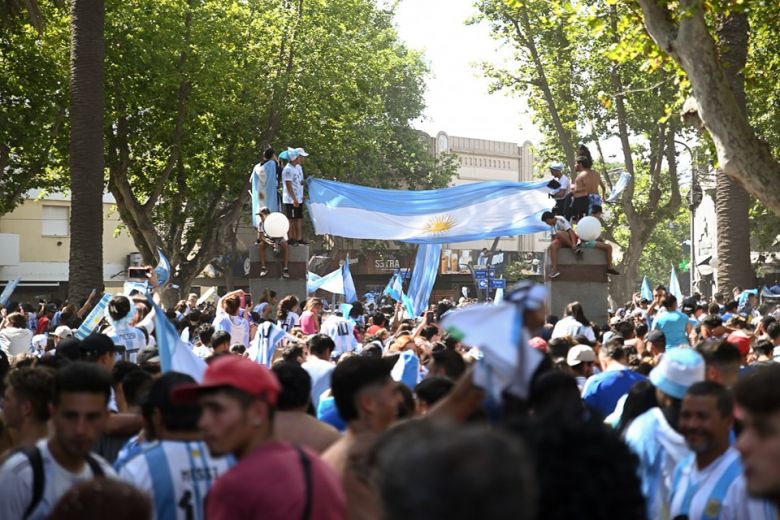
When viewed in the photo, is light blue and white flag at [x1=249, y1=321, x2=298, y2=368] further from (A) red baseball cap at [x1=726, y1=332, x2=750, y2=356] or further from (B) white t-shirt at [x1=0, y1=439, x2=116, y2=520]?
(B) white t-shirt at [x1=0, y1=439, x2=116, y2=520]

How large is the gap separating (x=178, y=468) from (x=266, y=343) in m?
7.16

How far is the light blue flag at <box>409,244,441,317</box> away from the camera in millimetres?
19688

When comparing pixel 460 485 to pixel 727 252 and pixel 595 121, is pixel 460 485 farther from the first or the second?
pixel 595 121

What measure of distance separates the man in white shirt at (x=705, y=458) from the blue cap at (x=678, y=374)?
0.55m

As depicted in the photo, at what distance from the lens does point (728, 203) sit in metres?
22.8

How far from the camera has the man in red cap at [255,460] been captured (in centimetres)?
357

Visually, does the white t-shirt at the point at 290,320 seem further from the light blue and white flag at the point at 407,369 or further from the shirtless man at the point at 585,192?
the light blue and white flag at the point at 407,369

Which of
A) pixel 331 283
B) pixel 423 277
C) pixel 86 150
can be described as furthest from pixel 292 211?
pixel 86 150

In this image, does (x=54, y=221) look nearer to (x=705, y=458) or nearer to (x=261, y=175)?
(x=261, y=175)

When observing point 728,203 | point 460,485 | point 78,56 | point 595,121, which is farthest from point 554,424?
point 595,121

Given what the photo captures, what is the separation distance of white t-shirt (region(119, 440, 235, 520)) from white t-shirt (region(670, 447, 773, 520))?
6.03 feet

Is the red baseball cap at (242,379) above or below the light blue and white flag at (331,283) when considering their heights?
below

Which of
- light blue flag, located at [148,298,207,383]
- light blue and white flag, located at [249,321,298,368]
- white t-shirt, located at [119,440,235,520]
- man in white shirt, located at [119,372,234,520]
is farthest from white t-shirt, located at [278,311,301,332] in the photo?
white t-shirt, located at [119,440,235,520]

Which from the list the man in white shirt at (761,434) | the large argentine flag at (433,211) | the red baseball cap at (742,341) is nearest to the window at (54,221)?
the large argentine flag at (433,211)
